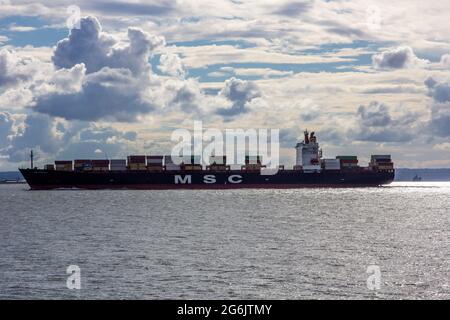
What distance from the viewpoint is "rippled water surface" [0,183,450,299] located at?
31328mm

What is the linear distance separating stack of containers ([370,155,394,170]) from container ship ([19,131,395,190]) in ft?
0.75

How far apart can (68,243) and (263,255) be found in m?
16.7

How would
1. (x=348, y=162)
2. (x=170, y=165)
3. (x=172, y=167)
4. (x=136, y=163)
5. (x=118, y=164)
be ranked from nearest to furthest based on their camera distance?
(x=136, y=163) < (x=118, y=164) < (x=170, y=165) < (x=172, y=167) < (x=348, y=162)

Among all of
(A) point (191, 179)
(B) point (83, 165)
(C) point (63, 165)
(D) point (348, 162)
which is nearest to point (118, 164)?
(B) point (83, 165)

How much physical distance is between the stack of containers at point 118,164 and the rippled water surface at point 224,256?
5727cm

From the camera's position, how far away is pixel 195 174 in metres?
130

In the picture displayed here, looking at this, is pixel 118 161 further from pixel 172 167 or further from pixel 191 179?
pixel 191 179

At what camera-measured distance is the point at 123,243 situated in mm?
48438

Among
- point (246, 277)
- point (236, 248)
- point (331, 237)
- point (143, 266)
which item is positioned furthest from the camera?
point (331, 237)

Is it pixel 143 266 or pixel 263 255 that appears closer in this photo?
pixel 143 266

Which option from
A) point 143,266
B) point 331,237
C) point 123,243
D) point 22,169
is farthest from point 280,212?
point 22,169

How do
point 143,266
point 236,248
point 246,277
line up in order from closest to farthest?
point 246,277, point 143,266, point 236,248

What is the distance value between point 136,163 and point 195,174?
41.5ft
